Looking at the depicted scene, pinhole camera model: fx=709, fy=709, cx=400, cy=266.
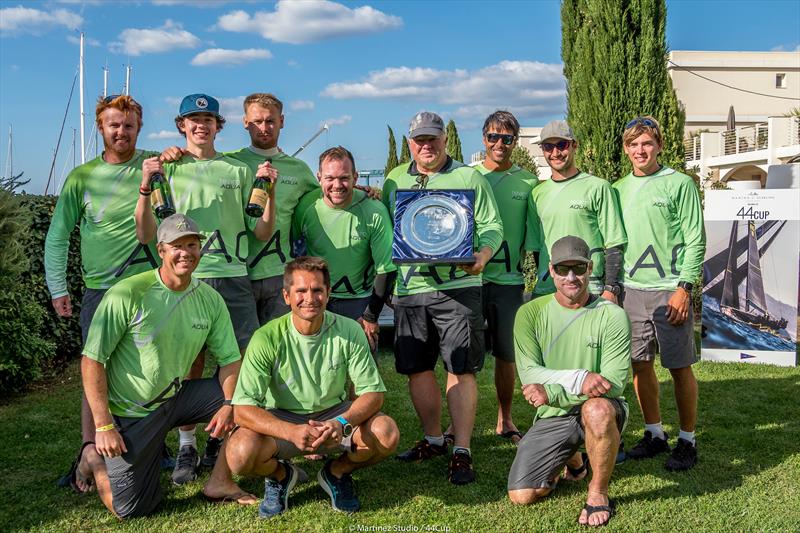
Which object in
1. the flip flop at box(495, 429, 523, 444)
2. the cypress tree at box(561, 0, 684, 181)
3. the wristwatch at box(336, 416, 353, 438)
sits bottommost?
the flip flop at box(495, 429, 523, 444)

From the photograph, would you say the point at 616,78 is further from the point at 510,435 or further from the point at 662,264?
the point at 510,435

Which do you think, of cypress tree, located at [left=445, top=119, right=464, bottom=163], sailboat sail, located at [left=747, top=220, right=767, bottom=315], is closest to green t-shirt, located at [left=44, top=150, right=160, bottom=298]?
sailboat sail, located at [left=747, top=220, right=767, bottom=315]

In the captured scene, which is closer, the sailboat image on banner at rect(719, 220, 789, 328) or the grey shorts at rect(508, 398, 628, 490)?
the grey shorts at rect(508, 398, 628, 490)

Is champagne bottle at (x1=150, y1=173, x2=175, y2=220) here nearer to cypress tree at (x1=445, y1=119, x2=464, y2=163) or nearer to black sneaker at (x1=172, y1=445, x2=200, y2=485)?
black sneaker at (x1=172, y1=445, x2=200, y2=485)

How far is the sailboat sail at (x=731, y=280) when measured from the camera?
9081 millimetres

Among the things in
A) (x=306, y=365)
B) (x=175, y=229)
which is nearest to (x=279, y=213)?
(x=175, y=229)

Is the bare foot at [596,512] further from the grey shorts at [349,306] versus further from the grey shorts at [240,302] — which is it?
the grey shorts at [240,302]

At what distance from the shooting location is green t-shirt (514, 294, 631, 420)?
421 cm

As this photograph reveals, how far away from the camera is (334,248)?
494cm

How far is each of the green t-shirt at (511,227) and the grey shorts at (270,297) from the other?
61.2 inches

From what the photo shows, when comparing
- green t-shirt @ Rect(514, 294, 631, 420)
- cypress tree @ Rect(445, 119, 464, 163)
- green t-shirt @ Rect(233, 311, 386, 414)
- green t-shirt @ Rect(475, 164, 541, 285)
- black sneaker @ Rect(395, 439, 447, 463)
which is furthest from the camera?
cypress tree @ Rect(445, 119, 464, 163)

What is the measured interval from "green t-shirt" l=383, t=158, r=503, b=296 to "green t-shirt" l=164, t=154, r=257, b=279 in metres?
1.17

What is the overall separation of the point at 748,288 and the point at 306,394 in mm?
7068

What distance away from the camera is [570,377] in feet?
13.8
